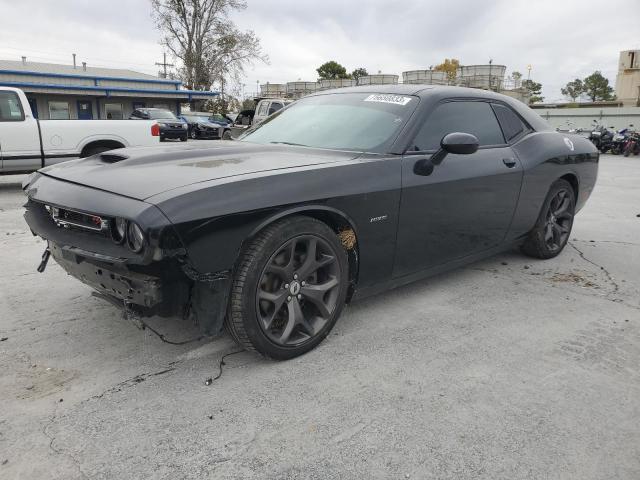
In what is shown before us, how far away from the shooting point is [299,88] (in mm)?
51969

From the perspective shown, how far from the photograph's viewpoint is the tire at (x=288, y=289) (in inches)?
94.8

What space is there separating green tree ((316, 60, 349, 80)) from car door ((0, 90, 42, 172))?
72769mm

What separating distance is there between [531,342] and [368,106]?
74.0 inches

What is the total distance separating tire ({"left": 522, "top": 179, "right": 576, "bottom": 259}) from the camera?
446cm

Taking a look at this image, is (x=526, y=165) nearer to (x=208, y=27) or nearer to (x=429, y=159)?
(x=429, y=159)

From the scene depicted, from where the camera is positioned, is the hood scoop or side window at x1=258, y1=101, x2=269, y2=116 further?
side window at x1=258, y1=101, x2=269, y2=116

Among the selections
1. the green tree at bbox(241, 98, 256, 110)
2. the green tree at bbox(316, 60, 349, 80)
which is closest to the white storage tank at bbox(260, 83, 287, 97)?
the green tree at bbox(241, 98, 256, 110)

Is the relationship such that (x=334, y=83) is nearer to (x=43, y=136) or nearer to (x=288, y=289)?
(x=43, y=136)

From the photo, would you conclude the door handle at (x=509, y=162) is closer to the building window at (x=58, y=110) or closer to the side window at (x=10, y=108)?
the side window at (x=10, y=108)

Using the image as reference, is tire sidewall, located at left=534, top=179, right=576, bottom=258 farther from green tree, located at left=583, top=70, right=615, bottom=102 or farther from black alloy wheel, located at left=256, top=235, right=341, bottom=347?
green tree, located at left=583, top=70, right=615, bottom=102

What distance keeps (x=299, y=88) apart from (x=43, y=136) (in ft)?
150

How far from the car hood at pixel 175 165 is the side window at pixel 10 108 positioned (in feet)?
21.6

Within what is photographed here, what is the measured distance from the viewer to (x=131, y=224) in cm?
218

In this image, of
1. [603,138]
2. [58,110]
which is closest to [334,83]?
[58,110]
